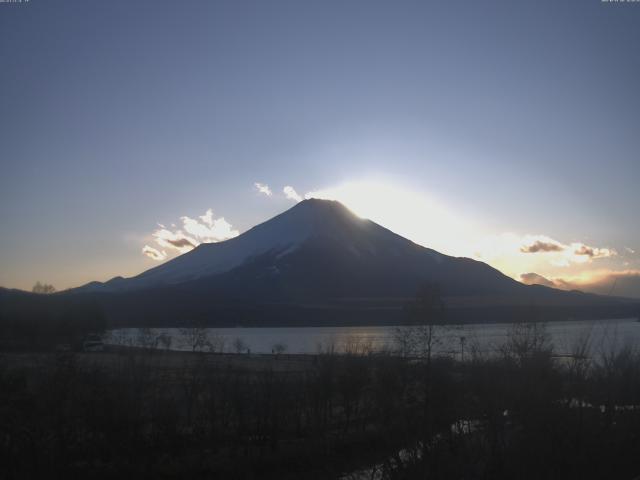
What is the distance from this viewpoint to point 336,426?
19.7m

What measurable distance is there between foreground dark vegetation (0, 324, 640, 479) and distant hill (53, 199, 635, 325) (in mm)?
49916

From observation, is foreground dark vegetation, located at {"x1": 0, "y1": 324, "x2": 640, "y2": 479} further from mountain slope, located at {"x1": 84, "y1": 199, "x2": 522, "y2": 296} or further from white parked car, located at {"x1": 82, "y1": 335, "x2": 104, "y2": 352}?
mountain slope, located at {"x1": 84, "y1": 199, "x2": 522, "y2": 296}

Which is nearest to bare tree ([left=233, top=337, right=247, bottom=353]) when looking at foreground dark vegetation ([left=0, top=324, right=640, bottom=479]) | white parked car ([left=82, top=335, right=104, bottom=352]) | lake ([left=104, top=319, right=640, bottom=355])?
lake ([left=104, top=319, right=640, bottom=355])

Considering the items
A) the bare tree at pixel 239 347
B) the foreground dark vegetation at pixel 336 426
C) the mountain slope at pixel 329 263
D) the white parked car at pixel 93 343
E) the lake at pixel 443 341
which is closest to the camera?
the foreground dark vegetation at pixel 336 426

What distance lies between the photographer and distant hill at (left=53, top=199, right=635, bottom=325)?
90312 mm

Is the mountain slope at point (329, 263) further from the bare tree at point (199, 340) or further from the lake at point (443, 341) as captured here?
the bare tree at point (199, 340)

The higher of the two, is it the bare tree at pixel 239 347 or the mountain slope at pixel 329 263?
the mountain slope at pixel 329 263

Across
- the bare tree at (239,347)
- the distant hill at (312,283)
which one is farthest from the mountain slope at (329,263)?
the bare tree at (239,347)

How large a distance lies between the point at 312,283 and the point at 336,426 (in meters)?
115

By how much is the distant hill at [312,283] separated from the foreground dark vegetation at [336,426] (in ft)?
164

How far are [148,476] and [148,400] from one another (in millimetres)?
3352

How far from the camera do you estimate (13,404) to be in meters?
14.5

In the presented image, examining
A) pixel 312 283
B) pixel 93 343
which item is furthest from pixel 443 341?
pixel 312 283

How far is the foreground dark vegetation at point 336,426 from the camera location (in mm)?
11766
